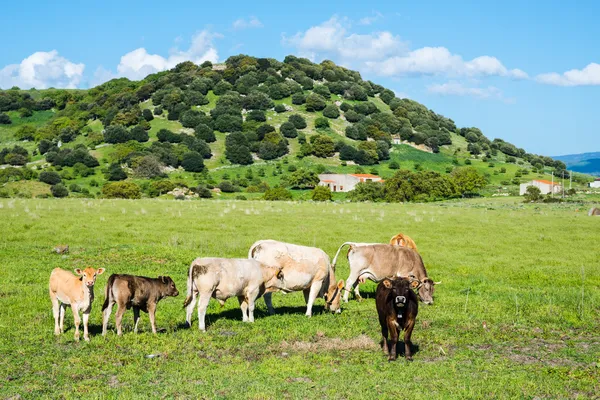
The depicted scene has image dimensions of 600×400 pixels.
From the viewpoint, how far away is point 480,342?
13570 millimetres

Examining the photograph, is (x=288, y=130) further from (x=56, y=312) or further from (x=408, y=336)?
(x=408, y=336)

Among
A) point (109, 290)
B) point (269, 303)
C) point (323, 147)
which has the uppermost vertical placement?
point (323, 147)

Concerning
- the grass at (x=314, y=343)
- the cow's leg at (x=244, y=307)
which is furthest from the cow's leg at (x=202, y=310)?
the cow's leg at (x=244, y=307)

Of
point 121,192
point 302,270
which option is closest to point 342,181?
point 121,192

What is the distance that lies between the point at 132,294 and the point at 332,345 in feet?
15.8

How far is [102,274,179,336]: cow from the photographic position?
13109 millimetres

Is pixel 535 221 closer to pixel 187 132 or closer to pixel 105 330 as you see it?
pixel 105 330

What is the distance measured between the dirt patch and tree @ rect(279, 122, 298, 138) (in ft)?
543

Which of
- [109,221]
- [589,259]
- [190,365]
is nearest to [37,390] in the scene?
[190,365]

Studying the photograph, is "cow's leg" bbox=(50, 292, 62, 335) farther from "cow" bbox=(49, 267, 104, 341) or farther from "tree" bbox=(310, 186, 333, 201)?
"tree" bbox=(310, 186, 333, 201)

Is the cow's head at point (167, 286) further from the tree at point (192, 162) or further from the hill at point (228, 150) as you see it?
the tree at point (192, 162)

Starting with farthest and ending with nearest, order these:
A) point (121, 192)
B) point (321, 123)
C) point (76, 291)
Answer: point (321, 123), point (121, 192), point (76, 291)

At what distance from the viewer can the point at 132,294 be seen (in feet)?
43.8

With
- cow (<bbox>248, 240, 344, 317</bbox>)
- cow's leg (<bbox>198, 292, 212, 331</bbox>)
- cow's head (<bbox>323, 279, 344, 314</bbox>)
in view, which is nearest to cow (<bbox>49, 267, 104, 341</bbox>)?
cow's leg (<bbox>198, 292, 212, 331</bbox>)
